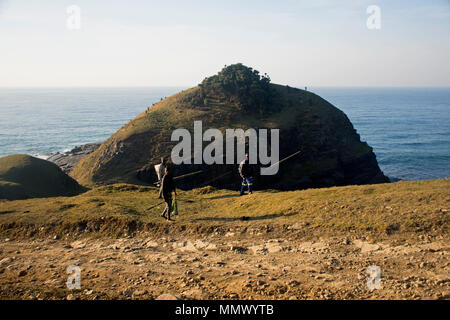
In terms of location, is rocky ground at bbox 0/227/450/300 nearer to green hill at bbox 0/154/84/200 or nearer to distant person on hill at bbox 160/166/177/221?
distant person on hill at bbox 160/166/177/221

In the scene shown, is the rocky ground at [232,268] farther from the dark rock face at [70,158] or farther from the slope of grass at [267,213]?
the dark rock face at [70,158]

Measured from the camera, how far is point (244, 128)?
49719mm

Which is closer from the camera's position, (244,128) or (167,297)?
(167,297)

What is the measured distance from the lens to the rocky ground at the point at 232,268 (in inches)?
289

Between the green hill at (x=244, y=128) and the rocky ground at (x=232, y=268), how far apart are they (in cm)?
2966

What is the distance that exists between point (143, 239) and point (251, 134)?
36.6 meters

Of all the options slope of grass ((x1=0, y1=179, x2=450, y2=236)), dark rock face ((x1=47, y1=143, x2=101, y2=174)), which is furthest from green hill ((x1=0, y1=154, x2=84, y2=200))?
dark rock face ((x1=47, y1=143, x2=101, y2=174))

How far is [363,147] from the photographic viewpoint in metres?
54.5

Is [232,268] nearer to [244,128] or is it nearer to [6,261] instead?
[6,261]

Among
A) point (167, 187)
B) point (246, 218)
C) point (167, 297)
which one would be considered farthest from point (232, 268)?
point (167, 187)

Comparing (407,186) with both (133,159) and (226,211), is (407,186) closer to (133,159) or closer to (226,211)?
(226,211)

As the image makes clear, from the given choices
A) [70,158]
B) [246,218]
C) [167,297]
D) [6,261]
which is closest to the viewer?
[167,297]

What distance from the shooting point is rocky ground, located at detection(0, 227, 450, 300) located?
7.33 m

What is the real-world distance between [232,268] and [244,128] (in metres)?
41.8
